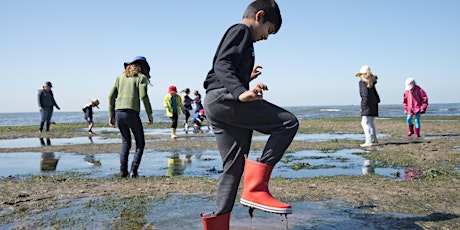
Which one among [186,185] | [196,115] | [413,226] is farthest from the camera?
[196,115]

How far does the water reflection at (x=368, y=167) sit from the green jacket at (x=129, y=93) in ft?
12.3

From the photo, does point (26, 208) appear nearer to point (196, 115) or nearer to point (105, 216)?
point (105, 216)

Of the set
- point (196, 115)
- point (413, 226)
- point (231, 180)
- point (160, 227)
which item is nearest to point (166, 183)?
point (160, 227)

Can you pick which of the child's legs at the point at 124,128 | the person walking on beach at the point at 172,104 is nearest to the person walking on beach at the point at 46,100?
the person walking on beach at the point at 172,104

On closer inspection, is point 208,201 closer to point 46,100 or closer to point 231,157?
point 231,157

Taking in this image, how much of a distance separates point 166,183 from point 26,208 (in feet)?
6.10

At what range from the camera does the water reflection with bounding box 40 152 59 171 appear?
8.00 metres

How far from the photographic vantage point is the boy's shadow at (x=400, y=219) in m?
3.51

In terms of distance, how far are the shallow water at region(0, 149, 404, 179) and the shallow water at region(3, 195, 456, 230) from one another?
2.16m

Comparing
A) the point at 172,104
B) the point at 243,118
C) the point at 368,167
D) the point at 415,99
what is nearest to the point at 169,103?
the point at 172,104

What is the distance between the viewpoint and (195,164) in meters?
8.15

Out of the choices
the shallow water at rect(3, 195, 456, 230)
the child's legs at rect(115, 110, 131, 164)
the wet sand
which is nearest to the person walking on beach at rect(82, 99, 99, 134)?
the wet sand

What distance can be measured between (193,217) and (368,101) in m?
8.36

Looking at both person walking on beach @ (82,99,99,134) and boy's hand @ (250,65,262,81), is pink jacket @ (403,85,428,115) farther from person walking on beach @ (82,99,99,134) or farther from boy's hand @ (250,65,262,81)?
person walking on beach @ (82,99,99,134)
